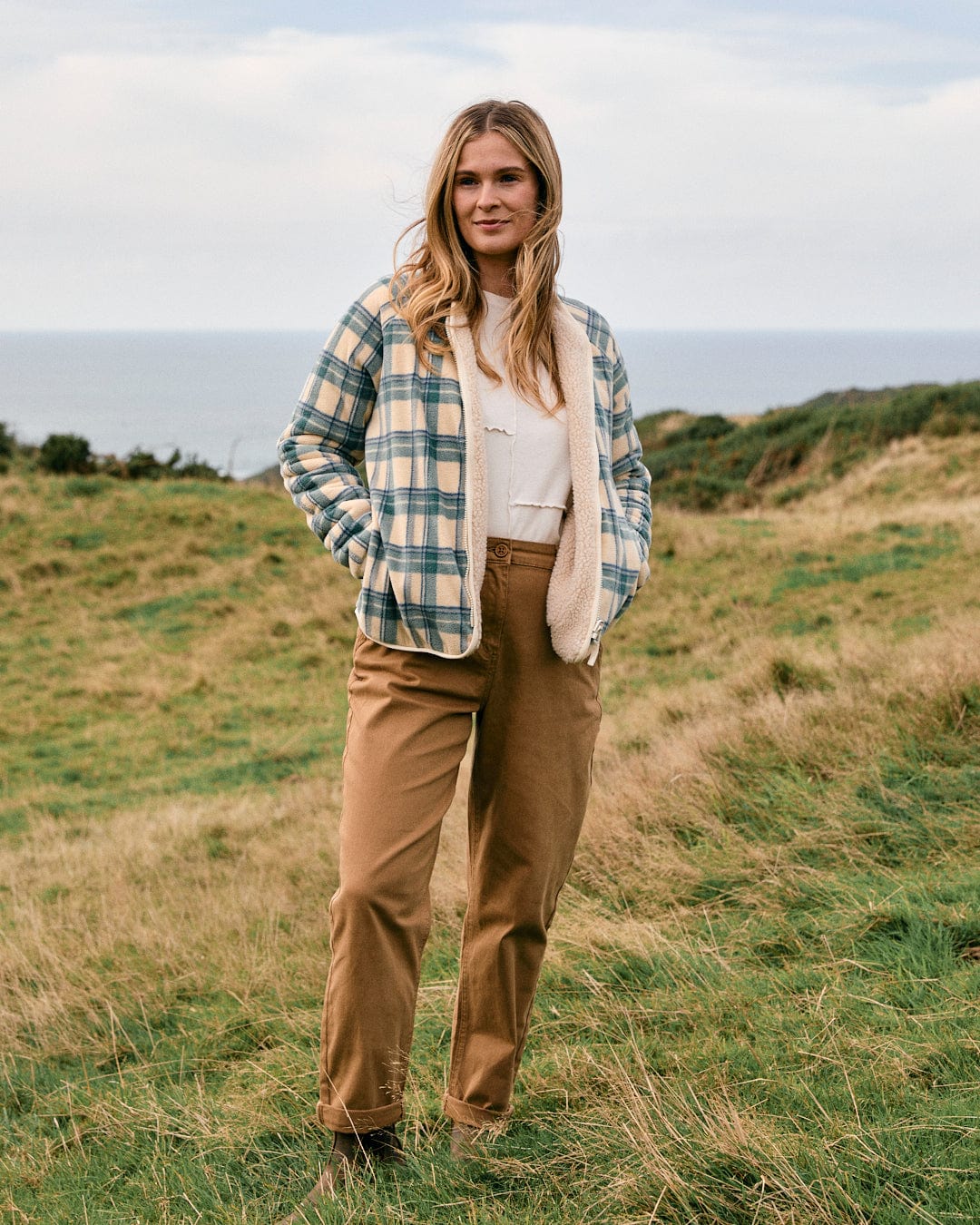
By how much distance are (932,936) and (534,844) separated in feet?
4.56

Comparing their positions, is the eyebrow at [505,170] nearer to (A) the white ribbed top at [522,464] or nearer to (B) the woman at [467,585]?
(B) the woman at [467,585]

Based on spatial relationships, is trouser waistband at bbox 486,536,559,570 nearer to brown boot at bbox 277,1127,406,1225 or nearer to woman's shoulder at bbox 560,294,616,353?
woman's shoulder at bbox 560,294,616,353

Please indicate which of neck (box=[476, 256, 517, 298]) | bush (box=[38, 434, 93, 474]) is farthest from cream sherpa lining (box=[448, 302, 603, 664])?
bush (box=[38, 434, 93, 474])

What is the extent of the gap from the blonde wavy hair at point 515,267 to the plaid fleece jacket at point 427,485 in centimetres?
5

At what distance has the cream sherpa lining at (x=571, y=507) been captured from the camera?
245 cm

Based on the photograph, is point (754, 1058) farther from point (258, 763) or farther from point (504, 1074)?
point (258, 763)

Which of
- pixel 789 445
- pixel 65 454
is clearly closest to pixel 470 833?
pixel 65 454

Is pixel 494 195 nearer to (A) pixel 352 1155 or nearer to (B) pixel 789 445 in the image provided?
(A) pixel 352 1155

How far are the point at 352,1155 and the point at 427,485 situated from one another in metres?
→ 1.47

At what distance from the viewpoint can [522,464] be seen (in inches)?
101

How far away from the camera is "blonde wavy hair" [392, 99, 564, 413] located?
8.48 feet

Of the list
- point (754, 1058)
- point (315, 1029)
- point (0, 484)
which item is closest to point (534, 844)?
point (754, 1058)

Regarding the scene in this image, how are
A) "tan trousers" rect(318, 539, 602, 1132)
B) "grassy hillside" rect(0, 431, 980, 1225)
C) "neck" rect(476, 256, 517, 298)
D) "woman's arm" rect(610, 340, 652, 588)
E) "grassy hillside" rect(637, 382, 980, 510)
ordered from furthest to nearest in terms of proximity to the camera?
"grassy hillside" rect(637, 382, 980, 510)
"woman's arm" rect(610, 340, 652, 588)
"neck" rect(476, 256, 517, 298)
"tan trousers" rect(318, 539, 602, 1132)
"grassy hillside" rect(0, 431, 980, 1225)

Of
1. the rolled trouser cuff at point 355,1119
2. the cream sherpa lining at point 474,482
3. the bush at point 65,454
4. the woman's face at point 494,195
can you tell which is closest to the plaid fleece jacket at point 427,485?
the cream sherpa lining at point 474,482
